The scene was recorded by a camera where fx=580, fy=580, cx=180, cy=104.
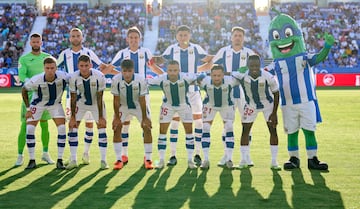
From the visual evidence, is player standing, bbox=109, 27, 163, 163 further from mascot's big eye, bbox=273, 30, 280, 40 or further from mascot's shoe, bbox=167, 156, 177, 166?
mascot's big eye, bbox=273, 30, 280, 40

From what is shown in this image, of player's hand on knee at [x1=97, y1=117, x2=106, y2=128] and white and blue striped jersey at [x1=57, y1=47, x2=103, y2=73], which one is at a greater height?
white and blue striped jersey at [x1=57, y1=47, x2=103, y2=73]

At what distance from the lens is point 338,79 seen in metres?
32.6

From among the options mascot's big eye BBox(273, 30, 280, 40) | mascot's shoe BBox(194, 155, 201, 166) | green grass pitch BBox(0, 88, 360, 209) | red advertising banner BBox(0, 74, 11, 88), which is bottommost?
green grass pitch BBox(0, 88, 360, 209)

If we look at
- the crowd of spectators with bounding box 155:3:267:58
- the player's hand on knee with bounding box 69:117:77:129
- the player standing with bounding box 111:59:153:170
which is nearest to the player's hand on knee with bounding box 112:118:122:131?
the player standing with bounding box 111:59:153:170

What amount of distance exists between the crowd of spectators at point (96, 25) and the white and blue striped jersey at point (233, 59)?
2842 cm

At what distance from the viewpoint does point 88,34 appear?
40.2 meters

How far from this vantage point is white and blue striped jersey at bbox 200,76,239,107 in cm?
898

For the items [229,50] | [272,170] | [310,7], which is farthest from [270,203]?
[310,7]

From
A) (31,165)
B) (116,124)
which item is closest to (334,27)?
(116,124)

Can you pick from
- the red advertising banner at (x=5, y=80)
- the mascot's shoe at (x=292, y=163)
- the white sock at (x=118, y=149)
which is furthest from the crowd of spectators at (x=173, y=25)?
the white sock at (x=118, y=149)

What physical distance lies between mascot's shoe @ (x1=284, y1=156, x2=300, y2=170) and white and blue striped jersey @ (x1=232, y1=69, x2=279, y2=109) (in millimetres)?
912

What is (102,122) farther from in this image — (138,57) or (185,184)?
(185,184)

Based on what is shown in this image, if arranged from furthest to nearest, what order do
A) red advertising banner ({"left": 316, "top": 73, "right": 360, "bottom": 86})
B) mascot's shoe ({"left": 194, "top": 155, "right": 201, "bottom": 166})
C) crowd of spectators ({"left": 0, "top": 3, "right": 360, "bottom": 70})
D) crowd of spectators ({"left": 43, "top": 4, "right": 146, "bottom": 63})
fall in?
1. crowd of spectators ({"left": 43, "top": 4, "right": 146, "bottom": 63})
2. crowd of spectators ({"left": 0, "top": 3, "right": 360, "bottom": 70})
3. red advertising banner ({"left": 316, "top": 73, "right": 360, "bottom": 86})
4. mascot's shoe ({"left": 194, "top": 155, "right": 201, "bottom": 166})

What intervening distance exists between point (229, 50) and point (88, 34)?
31.7m
